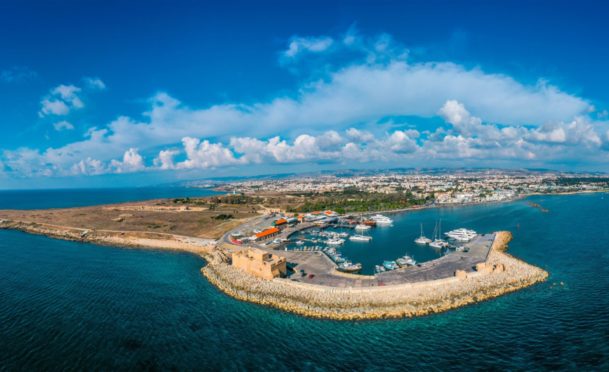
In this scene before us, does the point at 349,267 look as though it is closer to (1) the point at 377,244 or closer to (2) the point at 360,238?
(1) the point at 377,244

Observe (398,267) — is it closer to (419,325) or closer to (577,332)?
(419,325)

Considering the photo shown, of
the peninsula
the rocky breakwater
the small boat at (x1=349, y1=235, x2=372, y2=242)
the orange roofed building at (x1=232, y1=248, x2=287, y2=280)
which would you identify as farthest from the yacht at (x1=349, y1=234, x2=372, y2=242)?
the orange roofed building at (x1=232, y1=248, x2=287, y2=280)

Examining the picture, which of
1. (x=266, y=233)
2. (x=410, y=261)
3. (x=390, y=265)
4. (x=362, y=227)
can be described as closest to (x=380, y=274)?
(x=390, y=265)

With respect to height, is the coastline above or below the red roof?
below

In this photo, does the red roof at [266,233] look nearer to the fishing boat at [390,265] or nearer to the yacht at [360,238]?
the yacht at [360,238]

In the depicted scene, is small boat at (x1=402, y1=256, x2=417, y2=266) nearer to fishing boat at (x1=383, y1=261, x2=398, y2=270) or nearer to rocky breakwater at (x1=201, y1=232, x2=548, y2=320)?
fishing boat at (x1=383, y1=261, x2=398, y2=270)

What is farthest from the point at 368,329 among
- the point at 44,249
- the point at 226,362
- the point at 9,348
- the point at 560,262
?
the point at 44,249

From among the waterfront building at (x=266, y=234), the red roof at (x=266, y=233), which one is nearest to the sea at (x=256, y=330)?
the waterfront building at (x=266, y=234)

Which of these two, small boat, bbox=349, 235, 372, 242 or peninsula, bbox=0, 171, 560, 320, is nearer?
peninsula, bbox=0, 171, 560, 320
